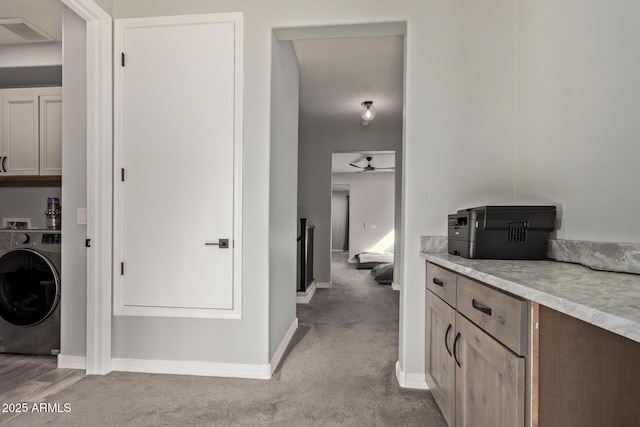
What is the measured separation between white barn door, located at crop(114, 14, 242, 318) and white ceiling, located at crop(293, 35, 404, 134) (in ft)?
3.19

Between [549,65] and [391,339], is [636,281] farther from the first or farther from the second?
[391,339]

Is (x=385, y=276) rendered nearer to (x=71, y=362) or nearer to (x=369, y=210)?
(x=369, y=210)

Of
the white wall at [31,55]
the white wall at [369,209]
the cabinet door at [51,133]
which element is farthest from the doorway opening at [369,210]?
the cabinet door at [51,133]

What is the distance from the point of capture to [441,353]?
1.65m

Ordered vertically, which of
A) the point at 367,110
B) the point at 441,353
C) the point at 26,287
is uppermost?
the point at 367,110

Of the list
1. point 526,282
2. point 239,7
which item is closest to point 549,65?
point 526,282

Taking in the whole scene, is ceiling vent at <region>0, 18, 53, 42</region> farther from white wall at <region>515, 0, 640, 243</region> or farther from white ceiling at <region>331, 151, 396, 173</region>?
white ceiling at <region>331, 151, 396, 173</region>

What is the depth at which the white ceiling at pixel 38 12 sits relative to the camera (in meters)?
2.35

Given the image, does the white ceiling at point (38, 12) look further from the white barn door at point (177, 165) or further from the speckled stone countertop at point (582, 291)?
the speckled stone countertop at point (582, 291)

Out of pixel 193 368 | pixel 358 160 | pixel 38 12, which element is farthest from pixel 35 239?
pixel 358 160

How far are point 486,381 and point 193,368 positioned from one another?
1850 mm

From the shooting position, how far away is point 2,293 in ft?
8.20

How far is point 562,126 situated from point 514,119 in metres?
0.44

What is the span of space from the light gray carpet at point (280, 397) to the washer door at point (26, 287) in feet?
2.55
